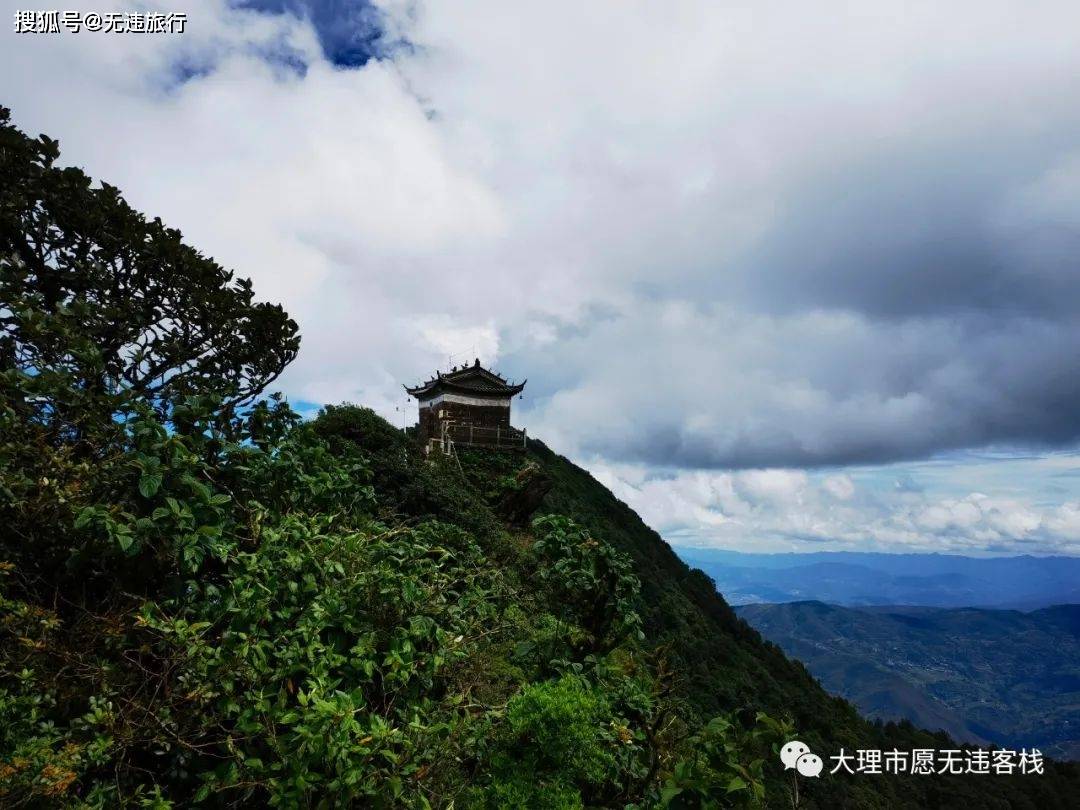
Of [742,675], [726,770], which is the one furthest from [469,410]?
[726,770]

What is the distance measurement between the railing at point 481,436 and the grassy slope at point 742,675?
18.4ft

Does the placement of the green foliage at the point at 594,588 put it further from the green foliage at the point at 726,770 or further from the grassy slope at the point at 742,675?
the grassy slope at the point at 742,675

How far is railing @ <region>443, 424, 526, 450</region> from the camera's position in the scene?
104 ft

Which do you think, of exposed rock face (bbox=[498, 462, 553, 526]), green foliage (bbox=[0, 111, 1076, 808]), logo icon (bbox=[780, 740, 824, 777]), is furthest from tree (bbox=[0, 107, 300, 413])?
exposed rock face (bbox=[498, 462, 553, 526])

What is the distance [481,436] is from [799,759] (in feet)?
95.6

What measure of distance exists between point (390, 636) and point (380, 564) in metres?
0.62

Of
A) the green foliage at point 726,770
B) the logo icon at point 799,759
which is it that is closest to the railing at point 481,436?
the green foliage at point 726,770

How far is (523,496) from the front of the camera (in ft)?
85.8

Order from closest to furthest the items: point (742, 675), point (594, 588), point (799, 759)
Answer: point (799, 759) < point (594, 588) < point (742, 675)

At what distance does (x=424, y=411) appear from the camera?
111ft

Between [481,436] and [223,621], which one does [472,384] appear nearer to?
[481,436]

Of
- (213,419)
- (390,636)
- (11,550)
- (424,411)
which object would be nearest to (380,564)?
(390,636)

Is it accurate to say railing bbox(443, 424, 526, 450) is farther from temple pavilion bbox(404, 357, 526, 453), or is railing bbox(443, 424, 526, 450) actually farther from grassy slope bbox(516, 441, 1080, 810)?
grassy slope bbox(516, 441, 1080, 810)

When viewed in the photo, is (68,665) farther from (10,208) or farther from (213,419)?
(10,208)
